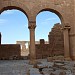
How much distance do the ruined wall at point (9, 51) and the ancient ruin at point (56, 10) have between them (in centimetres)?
828

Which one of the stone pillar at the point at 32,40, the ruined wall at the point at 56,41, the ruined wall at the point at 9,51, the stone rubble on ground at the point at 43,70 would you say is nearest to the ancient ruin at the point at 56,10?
the stone pillar at the point at 32,40

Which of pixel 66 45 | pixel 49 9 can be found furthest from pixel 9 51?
pixel 66 45

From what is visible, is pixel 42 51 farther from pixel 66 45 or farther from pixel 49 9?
pixel 49 9

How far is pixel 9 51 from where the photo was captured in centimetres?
2556

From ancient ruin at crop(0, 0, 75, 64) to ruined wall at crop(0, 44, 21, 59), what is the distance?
27.1ft

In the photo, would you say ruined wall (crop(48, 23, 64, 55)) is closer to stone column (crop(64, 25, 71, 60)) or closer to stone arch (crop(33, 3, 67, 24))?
stone column (crop(64, 25, 71, 60))

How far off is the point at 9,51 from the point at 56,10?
963cm

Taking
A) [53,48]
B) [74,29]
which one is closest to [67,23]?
[74,29]

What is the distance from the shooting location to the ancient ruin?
17359 mm

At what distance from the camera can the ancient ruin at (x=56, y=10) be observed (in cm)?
1736

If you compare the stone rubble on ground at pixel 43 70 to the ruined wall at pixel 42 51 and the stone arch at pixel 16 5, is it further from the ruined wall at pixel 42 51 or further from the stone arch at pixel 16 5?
the ruined wall at pixel 42 51

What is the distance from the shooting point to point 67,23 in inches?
706

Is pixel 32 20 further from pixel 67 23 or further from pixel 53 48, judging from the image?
pixel 53 48

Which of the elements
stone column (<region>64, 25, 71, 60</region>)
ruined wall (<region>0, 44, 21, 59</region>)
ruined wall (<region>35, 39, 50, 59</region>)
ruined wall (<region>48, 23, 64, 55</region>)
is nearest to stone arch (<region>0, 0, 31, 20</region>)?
stone column (<region>64, 25, 71, 60</region>)
